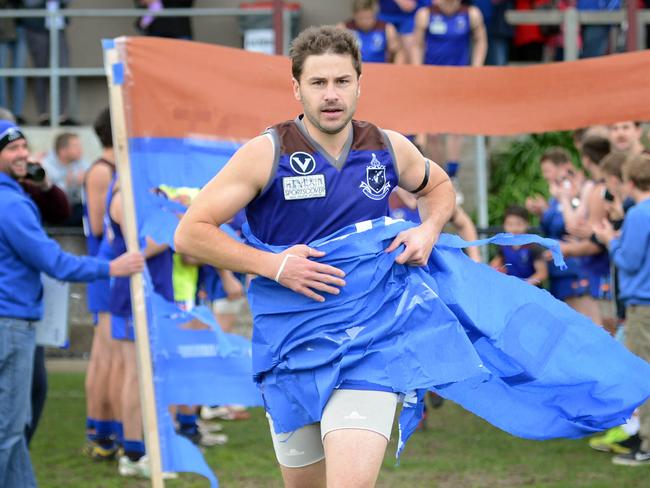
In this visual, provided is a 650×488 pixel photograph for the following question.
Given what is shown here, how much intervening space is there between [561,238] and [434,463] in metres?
2.20

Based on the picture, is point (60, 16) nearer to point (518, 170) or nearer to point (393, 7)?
point (393, 7)

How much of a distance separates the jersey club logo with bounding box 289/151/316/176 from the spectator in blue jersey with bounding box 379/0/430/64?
25.7 ft

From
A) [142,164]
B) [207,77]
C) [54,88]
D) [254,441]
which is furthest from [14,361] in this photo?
[54,88]

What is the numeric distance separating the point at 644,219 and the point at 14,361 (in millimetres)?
3767

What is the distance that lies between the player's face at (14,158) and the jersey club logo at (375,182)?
2.44 m

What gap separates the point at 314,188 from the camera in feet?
15.2

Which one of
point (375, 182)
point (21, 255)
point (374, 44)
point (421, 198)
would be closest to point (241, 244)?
point (375, 182)

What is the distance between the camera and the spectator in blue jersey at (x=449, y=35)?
39.3 feet

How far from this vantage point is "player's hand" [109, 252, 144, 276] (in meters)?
6.79

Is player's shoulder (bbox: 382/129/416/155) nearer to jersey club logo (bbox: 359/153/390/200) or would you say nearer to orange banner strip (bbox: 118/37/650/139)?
jersey club logo (bbox: 359/153/390/200)

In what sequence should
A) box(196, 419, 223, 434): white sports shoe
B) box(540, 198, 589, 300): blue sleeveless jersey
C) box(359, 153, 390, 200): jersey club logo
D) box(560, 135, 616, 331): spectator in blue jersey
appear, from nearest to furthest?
1. box(359, 153, 390, 200): jersey club logo
2. box(560, 135, 616, 331): spectator in blue jersey
3. box(540, 198, 589, 300): blue sleeveless jersey
4. box(196, 419, 223, 434): white sports shoe

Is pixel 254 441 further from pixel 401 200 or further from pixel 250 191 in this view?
pixel 250 191

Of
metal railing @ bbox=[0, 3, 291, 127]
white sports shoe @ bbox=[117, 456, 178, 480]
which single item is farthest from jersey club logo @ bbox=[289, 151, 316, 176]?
metal railing @ bbox=[0, 3, 291, 127]

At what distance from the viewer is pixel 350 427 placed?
445 centimetres
